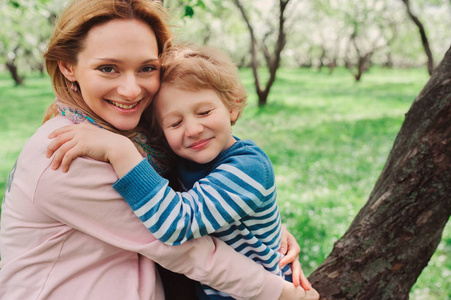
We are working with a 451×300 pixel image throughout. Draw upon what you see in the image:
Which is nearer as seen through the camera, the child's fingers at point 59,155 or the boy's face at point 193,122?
the child's fingers at point 59,155

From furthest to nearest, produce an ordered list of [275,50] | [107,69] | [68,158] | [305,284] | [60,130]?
[275,50]
[305,284]
[107,69]
[60,130]
[68,158]

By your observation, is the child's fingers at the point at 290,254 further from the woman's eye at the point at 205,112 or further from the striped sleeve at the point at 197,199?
the woman's eye at the point at 205,112

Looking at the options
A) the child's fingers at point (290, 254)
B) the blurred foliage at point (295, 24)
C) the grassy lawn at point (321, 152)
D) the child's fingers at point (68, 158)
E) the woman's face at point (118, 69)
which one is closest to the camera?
the child's fingers at point (68, 158)

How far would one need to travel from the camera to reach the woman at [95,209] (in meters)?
1.38

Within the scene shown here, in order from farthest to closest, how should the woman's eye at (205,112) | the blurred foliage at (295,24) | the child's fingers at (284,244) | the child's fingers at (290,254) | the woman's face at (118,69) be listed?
the blurred foliage at (295,24)
the child's fingers at (284,244)
the child's fingers at (290,254)
the woman's eye at (205,112)
the woman's face at (118,69)

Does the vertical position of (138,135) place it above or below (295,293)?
above

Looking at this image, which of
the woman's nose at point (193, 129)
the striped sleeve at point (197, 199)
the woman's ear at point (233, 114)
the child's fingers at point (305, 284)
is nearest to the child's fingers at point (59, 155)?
the striped sleeve at point (197, 199)

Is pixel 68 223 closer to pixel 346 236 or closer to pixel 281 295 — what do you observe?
pixel 281 295

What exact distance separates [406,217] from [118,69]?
1.46 meters

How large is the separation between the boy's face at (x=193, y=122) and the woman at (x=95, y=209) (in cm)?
10

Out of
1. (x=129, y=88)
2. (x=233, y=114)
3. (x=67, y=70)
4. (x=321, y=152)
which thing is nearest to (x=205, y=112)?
(x=233, y=114)

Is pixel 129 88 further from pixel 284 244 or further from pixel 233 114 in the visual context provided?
pixel 284 244

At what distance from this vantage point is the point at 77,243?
1448 millimetres

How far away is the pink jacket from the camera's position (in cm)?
136
